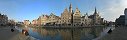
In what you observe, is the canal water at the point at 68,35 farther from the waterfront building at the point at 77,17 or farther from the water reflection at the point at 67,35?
the waterfront building at the point at 77,17

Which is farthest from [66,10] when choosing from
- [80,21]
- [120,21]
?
[120,21]

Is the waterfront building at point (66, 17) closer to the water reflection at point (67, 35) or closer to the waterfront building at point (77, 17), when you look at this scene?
the waterfront building at point (77, 17)

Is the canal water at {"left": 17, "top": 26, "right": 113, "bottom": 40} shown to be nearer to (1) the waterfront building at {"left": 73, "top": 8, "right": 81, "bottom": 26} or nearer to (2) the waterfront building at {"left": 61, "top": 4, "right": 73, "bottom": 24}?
(1) the waterfront building at {"left": 73, "top": 8, "right": 81, "bottom": 26}

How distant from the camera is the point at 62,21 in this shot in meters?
197

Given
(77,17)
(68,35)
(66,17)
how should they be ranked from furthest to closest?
(66,17) < (77,17) < (68,35)

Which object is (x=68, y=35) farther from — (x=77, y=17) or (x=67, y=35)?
(x=77, y=17)

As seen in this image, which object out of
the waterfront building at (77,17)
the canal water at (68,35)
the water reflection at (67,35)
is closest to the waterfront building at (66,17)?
the waterfront building at (77,17)

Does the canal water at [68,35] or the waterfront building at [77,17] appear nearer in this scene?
the canal water at [68,35]

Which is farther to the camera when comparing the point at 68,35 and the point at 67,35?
the point at 68,35

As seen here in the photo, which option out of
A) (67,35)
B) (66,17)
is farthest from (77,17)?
(67,35)

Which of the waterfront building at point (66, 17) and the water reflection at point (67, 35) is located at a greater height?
A: the waterfront building at point (66, 17)

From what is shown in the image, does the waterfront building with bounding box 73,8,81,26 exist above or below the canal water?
above

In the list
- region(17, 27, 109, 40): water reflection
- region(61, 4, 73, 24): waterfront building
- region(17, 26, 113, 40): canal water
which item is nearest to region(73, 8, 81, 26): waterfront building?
region(61, 4, 73, 24): waterfront building

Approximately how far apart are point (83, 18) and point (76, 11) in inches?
367
